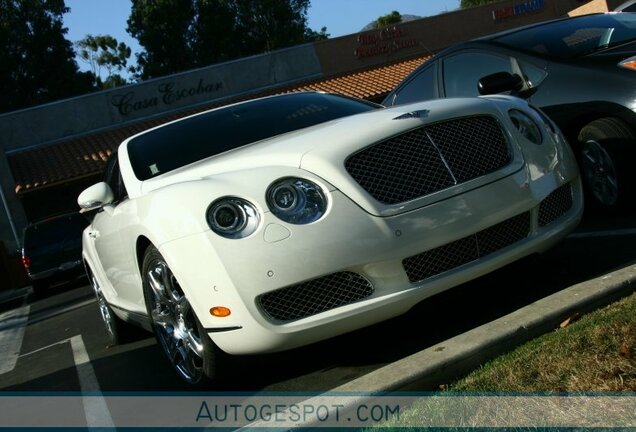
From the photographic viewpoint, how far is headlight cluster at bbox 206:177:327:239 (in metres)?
3.55

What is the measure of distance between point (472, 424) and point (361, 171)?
139cm

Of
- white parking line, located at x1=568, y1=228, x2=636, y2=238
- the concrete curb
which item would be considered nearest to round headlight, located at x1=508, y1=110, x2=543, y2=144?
the concrete curb

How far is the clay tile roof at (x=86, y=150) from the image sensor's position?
76.0 feet

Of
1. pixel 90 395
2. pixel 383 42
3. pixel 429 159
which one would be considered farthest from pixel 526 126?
pixel 383 42

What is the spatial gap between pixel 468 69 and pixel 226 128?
252 centimetres

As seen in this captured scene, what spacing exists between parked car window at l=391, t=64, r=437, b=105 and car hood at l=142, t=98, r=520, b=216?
270 cm

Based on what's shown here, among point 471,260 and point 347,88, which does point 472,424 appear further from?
point 347,88

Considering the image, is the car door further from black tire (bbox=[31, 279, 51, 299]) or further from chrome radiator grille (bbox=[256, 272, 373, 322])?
black tire (bbox=[31, 279, 51, 299])

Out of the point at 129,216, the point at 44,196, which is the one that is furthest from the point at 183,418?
the point at 44,196

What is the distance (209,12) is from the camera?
52.7 m

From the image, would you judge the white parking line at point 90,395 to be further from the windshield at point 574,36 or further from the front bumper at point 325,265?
the windshield at point 574,36

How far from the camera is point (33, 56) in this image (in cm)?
4669

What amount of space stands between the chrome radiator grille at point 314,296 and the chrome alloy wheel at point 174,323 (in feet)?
1.70

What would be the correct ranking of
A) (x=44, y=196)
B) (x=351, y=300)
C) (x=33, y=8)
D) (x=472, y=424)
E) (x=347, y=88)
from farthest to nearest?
(x=33, y=8) → (x=347, y=88) → (x=44, y=196) → (x=351, y=300) → (x=472, y=424)
